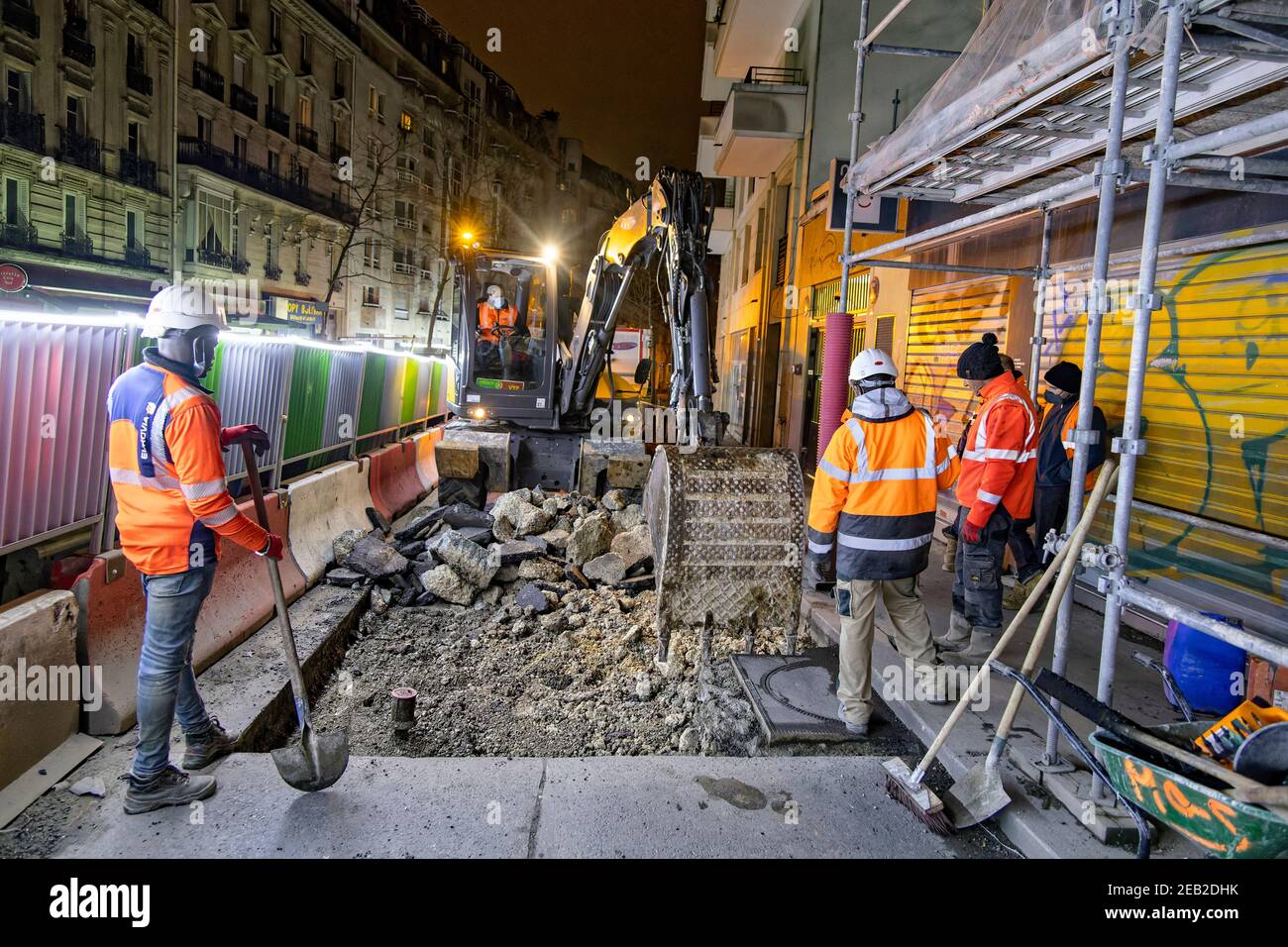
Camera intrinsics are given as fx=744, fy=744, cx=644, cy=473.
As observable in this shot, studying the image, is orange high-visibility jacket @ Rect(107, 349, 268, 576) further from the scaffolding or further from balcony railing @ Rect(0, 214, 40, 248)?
balcony railing @ Rect(0, 214, 40, 248)

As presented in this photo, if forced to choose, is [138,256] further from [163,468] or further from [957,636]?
[957,636]

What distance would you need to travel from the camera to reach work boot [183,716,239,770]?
348cm

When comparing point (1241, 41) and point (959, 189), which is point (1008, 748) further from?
point (959, 189)

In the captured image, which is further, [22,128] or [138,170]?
[138,170]

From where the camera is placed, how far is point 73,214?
2142 cm

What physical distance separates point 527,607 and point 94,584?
321cm

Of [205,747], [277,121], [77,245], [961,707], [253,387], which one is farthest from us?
[277,121]

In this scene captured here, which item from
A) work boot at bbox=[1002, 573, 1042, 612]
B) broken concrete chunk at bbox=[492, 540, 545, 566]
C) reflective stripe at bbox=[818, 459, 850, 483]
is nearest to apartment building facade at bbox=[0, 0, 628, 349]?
broken concrete chunk at bbox=[492, 540, 545, 566]

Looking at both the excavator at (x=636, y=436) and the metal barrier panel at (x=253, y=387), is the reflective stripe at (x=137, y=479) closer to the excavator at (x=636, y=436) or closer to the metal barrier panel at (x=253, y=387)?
the metal barrier panel at (x=253, y=387)

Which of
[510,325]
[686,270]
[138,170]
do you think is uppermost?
[138,170]

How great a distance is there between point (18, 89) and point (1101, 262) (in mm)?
26861

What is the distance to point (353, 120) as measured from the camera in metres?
36.1

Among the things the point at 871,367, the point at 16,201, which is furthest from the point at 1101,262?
the point at 16,201
